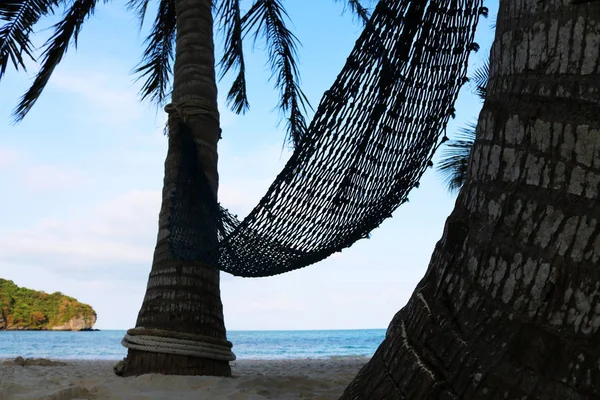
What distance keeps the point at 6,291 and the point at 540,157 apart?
151ft

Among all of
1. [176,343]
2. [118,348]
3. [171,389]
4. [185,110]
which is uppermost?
[185,110]

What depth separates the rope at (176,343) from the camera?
3221 millimetres

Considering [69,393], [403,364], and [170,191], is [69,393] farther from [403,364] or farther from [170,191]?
[403,364]

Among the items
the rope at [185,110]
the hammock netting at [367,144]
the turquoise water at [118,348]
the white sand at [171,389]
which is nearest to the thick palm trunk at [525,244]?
the hammock netting at [367,144]

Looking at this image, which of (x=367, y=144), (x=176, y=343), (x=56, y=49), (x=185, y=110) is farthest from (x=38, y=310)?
(x=367, y=144)

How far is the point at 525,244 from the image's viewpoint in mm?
895

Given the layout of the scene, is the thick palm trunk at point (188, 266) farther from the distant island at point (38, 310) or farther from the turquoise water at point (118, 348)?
the distant island at point (38, 310)

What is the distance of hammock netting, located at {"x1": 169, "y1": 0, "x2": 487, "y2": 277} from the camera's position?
6.34ft

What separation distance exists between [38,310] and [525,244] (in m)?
46.9

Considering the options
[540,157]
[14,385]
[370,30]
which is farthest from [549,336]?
[14,385]

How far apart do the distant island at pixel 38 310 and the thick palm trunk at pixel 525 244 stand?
4506cm

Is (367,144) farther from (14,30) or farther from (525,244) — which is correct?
(14,30)

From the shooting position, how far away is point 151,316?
3.41m

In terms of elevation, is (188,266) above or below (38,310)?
below
